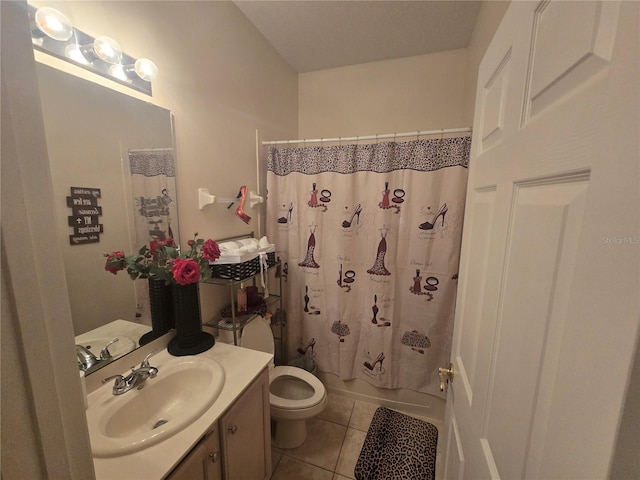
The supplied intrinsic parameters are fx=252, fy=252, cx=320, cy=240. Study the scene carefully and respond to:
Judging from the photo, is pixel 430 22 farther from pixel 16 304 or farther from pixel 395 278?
pixel 16 304

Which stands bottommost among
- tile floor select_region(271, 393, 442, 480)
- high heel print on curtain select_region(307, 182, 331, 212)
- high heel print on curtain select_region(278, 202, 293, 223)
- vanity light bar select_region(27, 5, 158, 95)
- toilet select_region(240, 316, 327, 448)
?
tile floor select_region(271, 393, 442, 480)

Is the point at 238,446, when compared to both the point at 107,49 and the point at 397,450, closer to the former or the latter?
→ the point at 397,450

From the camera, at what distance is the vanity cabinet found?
0.81 metres

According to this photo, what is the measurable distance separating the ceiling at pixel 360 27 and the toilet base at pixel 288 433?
8.58 ft

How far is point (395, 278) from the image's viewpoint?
69.2 inches

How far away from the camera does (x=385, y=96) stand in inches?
85.0

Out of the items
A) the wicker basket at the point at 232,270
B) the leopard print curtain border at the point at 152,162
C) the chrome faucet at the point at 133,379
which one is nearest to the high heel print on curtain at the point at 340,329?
the wicker basket at the point at 232,270

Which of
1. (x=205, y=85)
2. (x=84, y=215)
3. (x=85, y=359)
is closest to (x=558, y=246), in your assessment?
(x=84, y=215)

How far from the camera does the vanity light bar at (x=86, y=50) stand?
2.53ft

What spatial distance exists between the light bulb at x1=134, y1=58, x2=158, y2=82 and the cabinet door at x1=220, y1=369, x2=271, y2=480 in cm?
139

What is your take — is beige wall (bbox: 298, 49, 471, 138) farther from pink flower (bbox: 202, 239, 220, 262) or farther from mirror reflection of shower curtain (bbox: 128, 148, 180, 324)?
pink flower (bbox: 202, 239, 220, 262)

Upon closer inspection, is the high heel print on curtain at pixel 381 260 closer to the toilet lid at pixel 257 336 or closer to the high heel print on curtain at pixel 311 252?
the high heel print on curtain at pixel 311 252

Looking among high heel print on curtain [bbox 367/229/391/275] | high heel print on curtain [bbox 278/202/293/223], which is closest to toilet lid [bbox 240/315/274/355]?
high heel print on curtain [bbox 278/202/293/223]

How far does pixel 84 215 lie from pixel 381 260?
1554mm
